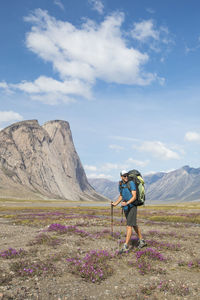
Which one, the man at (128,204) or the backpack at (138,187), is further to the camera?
the backpack at (138,187)

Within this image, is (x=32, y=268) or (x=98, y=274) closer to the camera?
(x=98, y=274)

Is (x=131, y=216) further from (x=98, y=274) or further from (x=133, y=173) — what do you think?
(x=98, y=274)

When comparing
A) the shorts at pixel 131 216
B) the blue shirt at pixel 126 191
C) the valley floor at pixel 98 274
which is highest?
the blue shirt at pixel 126 191

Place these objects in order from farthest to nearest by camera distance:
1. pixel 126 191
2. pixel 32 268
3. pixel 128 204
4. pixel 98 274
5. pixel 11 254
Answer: pixel 126 191 < pixel 128 204 < pixel 11 254 < pixel 32 268 < pixel 98 274

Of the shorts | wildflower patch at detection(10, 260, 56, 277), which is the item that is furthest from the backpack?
wildflower patch at detection(10, 260, 56, 277)

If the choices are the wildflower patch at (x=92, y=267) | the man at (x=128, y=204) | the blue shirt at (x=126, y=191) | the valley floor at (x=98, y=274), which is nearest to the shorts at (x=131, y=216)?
the man at (x=128, y=204)

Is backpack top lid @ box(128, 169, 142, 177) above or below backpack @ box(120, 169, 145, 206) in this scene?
above

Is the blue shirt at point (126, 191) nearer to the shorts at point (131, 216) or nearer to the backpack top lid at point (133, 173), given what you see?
the shorts at point (131, 216)

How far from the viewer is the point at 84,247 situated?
583 inches

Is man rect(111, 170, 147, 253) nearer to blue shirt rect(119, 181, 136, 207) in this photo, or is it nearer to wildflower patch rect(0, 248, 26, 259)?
blue shirt rect(119, 181, 136, 207)

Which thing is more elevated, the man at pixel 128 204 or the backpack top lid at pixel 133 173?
the backpack top lid at pixel 133 173

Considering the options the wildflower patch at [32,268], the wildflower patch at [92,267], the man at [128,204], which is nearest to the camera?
the wildflower patch at [92,267]

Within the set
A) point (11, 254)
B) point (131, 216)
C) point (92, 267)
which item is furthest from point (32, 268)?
point (131, 216)

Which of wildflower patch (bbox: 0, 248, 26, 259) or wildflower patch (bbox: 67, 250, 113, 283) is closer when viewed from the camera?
wildflower patch (bbox: 67, 250, 113, 283)
